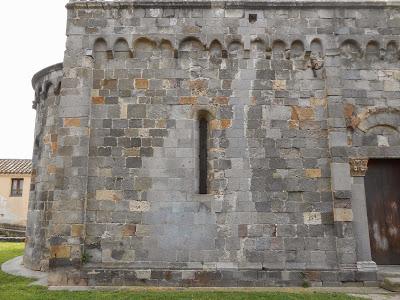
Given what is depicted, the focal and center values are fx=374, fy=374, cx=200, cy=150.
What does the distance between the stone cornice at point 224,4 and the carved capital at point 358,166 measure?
10.5 feet

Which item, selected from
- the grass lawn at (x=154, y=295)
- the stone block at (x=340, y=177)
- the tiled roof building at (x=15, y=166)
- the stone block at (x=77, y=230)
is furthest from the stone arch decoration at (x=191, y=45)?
the tiled roof building at (x=15, y=166)

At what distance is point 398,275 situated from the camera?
6664mm

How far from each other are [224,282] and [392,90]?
510cm

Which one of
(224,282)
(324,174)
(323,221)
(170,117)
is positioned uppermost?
(170,117)

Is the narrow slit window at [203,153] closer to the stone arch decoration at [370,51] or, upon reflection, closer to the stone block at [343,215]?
the stone block at [343,215]

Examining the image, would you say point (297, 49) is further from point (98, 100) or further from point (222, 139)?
point (98, 100)

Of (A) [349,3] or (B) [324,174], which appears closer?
(B) [324,174]

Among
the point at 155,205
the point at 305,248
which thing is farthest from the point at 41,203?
the point at 305,248

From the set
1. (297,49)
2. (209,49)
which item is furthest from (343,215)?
(209,49)

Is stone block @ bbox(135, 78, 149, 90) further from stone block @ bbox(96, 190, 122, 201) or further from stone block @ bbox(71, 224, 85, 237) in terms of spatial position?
stone block @ bbox(71, 224, 85, 237)

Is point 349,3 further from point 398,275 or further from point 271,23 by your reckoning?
point 398,275

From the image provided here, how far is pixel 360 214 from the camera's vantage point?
7164 millimetres

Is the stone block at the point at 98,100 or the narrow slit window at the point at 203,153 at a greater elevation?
the stone block at the point at 98,100

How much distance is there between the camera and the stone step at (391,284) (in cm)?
630
